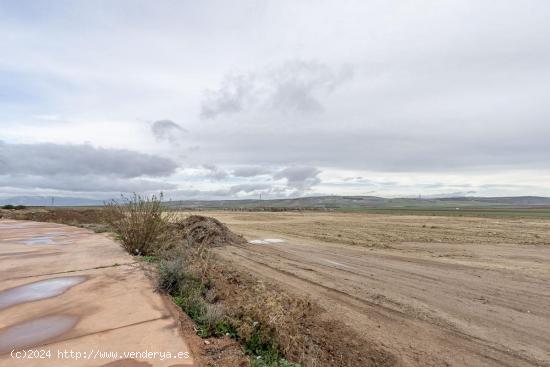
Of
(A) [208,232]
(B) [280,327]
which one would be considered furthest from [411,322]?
(A) [208,232]

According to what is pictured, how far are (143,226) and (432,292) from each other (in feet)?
23.0

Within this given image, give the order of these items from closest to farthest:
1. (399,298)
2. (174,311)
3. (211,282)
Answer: (174,311), (211,282), (399,298)

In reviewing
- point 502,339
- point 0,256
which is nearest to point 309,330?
point 502,339

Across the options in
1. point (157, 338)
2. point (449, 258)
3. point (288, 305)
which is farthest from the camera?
point (449, 258)

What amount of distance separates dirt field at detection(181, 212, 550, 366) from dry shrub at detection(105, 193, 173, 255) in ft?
8.17

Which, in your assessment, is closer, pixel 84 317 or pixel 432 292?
pixel 84 317

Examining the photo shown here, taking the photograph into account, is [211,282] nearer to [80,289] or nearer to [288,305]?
[288,305]

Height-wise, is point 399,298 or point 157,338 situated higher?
point 157,338

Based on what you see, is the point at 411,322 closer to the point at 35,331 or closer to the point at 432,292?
the point at 432,292

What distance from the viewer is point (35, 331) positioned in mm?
3961

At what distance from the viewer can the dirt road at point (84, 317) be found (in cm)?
332

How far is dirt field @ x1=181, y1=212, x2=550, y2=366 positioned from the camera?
5246mm

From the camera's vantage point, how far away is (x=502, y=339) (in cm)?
557

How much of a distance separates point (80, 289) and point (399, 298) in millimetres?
5677
